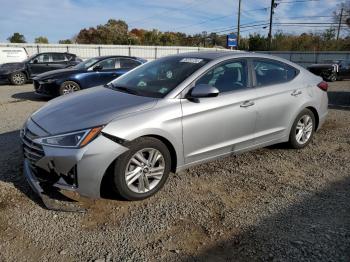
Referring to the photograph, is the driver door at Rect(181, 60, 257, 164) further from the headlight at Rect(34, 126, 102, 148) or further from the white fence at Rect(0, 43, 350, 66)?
the white fence at Rect(0, 43, 350, 66)

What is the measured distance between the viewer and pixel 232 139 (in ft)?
14.4

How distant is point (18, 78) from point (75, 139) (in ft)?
45.6

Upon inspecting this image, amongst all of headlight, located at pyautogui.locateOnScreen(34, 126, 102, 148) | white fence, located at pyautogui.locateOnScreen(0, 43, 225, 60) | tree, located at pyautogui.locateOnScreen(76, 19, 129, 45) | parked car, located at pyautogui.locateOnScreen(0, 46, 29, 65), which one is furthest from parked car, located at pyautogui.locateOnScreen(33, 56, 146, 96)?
tree, located at pyautogui.locateOnScreen(76, 19, 129, 45)

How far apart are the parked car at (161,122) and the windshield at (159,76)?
0.02 meters

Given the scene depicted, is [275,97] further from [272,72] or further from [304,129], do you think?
[304,129]

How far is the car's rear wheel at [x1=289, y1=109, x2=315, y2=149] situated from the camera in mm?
5250

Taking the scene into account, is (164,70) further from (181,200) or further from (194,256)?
(194,256)

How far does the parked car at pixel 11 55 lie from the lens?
57.8ft

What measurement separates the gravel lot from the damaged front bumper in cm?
29

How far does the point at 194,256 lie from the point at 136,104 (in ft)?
5.70

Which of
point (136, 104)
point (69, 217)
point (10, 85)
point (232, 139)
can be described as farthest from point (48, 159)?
point (10, 85)

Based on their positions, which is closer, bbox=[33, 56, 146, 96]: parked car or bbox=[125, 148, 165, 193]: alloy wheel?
bbox=[125, 148, 165, 193]: alloy wheel

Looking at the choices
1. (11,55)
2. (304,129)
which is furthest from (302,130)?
(11,55)

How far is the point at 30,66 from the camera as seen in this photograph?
15953mm
